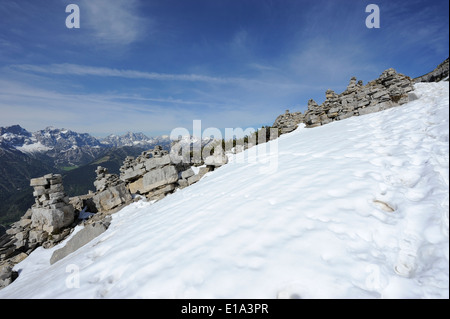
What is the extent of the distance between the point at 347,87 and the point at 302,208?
25.6 meters

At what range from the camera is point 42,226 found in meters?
15.0

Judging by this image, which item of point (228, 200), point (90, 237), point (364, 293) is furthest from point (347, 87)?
point (90, 237)

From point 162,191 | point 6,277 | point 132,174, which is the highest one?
point 132,174

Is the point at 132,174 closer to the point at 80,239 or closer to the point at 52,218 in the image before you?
the point at 52,218

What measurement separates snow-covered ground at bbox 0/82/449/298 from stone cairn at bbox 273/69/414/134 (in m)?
12.1

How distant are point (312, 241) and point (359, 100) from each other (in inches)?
855

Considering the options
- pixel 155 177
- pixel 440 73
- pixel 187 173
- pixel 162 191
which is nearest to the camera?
pixel 440 73

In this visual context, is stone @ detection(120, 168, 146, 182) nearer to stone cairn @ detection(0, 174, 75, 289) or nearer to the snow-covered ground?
stone cairn @ detection(0, 174, 75, 289)

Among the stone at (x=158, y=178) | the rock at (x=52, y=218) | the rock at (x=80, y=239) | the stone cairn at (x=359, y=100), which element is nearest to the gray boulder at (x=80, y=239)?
the rock at (x=80, y=239)

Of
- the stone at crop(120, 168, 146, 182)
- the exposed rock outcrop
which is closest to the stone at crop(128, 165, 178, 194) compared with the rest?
the stone at crop(120, 168, 146, 182)

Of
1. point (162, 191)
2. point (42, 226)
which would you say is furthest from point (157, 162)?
point (42, 226)
